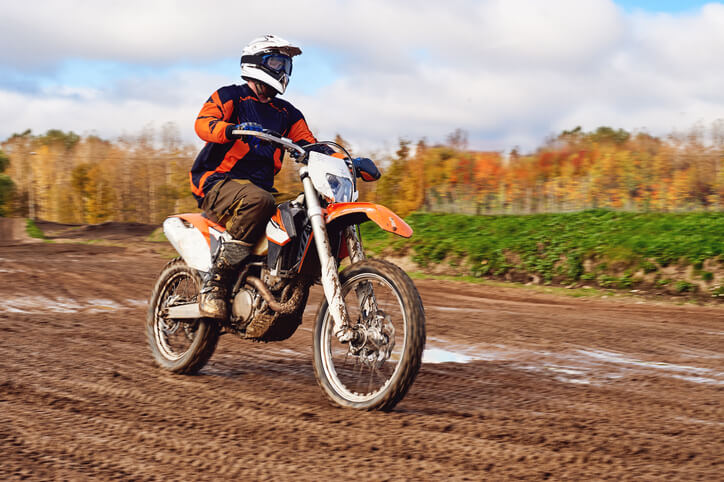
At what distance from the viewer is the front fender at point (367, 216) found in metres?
4.31

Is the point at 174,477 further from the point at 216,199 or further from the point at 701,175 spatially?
the point at 701,175

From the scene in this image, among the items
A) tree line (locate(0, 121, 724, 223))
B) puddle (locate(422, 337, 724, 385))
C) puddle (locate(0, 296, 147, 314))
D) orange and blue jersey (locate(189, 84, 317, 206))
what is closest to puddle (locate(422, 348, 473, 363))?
puddle (locate(422, 337, 724, 385))

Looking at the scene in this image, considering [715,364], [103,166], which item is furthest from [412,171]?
[715,364]

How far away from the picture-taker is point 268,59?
5.17m

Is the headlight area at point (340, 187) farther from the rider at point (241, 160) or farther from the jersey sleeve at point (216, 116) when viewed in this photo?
the jersey sleeve at point (216, 116)

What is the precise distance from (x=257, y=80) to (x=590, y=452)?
327 cm

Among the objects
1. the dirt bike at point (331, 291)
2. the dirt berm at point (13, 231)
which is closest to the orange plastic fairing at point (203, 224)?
the dirt bike at point (331, 291)

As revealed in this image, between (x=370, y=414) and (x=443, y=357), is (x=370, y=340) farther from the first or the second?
(x=443, y=357)

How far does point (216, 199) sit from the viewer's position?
5.30 metres

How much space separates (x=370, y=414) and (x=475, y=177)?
46.7 ft

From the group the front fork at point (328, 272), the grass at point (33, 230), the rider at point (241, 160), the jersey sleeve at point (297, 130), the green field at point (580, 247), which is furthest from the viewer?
the grass at point (33, 230)

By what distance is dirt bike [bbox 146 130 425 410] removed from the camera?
172 inches

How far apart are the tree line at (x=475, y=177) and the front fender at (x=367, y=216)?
1237 centimetres

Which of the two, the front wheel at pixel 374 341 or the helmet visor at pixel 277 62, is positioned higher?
the helmet visor at pixel 277 62
